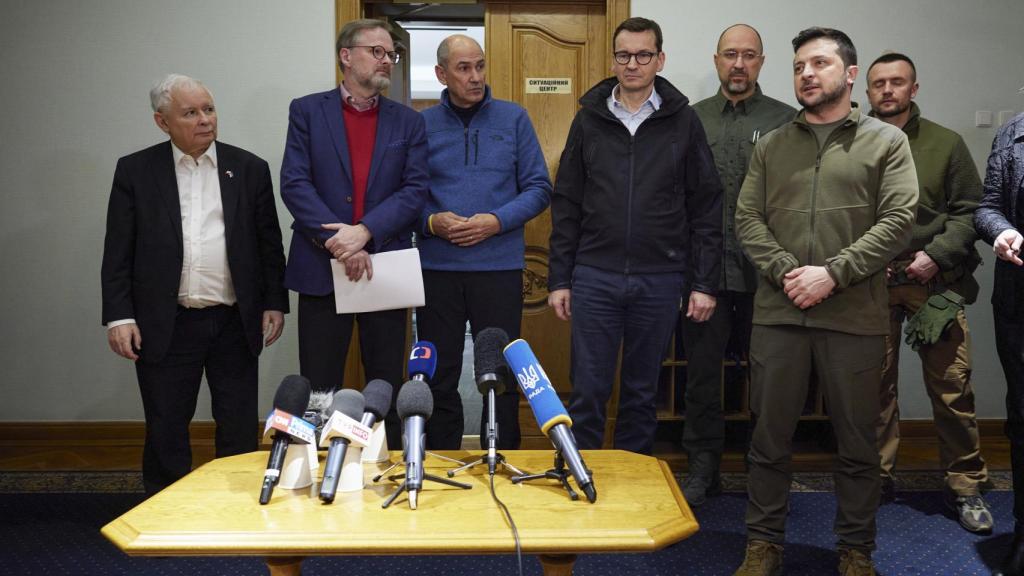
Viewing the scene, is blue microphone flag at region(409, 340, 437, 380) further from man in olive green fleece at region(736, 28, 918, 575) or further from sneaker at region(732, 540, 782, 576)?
sneaker at region(732, 540, 782, 576)

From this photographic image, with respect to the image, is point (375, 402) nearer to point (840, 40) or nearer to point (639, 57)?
point (639, 57)

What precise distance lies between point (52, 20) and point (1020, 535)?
433 centimetres

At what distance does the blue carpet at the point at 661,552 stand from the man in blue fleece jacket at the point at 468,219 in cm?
55

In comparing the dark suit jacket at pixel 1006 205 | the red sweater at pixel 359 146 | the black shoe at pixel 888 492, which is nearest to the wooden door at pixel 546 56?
A: the red sweater at pixel 359 146

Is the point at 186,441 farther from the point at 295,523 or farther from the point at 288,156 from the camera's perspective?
the point at 295,523

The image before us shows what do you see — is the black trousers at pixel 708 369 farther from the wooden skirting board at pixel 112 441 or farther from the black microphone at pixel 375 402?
the black microphone at pixel 375 402

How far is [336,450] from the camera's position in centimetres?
156

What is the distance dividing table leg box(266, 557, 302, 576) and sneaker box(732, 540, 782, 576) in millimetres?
1365

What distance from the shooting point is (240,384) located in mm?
2787

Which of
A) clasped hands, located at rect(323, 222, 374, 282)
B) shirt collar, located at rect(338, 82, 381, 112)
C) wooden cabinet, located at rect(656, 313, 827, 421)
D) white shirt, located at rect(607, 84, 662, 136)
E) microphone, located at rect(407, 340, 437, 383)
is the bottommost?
wooden cabinet, located at rect(656, 313, 827, 421)

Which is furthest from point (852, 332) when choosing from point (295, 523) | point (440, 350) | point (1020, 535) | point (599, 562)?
point (295, 523)

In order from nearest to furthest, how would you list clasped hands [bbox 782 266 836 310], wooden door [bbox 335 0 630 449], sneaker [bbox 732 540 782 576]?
clasped hands [bbox 782 266 836 310] → sneaker [bbox 732 540 782 576] → wooden door [bbox 335 0 630 449]

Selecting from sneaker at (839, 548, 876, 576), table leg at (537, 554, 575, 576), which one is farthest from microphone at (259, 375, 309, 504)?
sneaker at (839, 548, 876, 576)

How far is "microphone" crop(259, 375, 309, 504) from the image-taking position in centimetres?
155
